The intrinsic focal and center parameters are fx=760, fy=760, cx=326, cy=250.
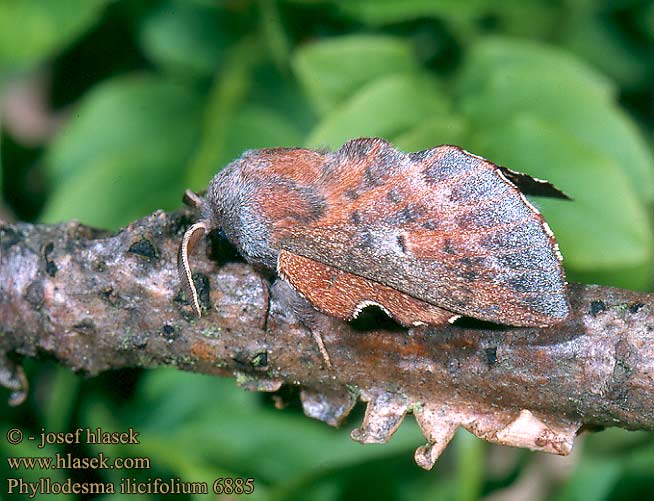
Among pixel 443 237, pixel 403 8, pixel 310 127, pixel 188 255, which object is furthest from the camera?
pixel 310 127

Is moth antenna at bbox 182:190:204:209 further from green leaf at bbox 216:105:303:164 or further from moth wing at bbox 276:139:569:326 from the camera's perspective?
green leaf at bbox 216:105:303:164

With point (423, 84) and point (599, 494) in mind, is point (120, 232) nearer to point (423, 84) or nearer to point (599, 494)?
point (423, 84)

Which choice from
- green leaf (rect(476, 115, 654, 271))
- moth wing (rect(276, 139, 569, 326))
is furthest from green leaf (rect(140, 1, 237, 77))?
moth wing (rect(276, 139, 569, 326))

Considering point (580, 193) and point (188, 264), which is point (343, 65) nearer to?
point (580, 193)

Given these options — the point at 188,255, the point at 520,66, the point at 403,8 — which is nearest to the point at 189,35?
the point at 403,8

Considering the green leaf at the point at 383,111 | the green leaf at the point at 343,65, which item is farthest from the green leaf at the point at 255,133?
the green leaf at the point at 383,111

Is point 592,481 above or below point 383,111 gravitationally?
below
